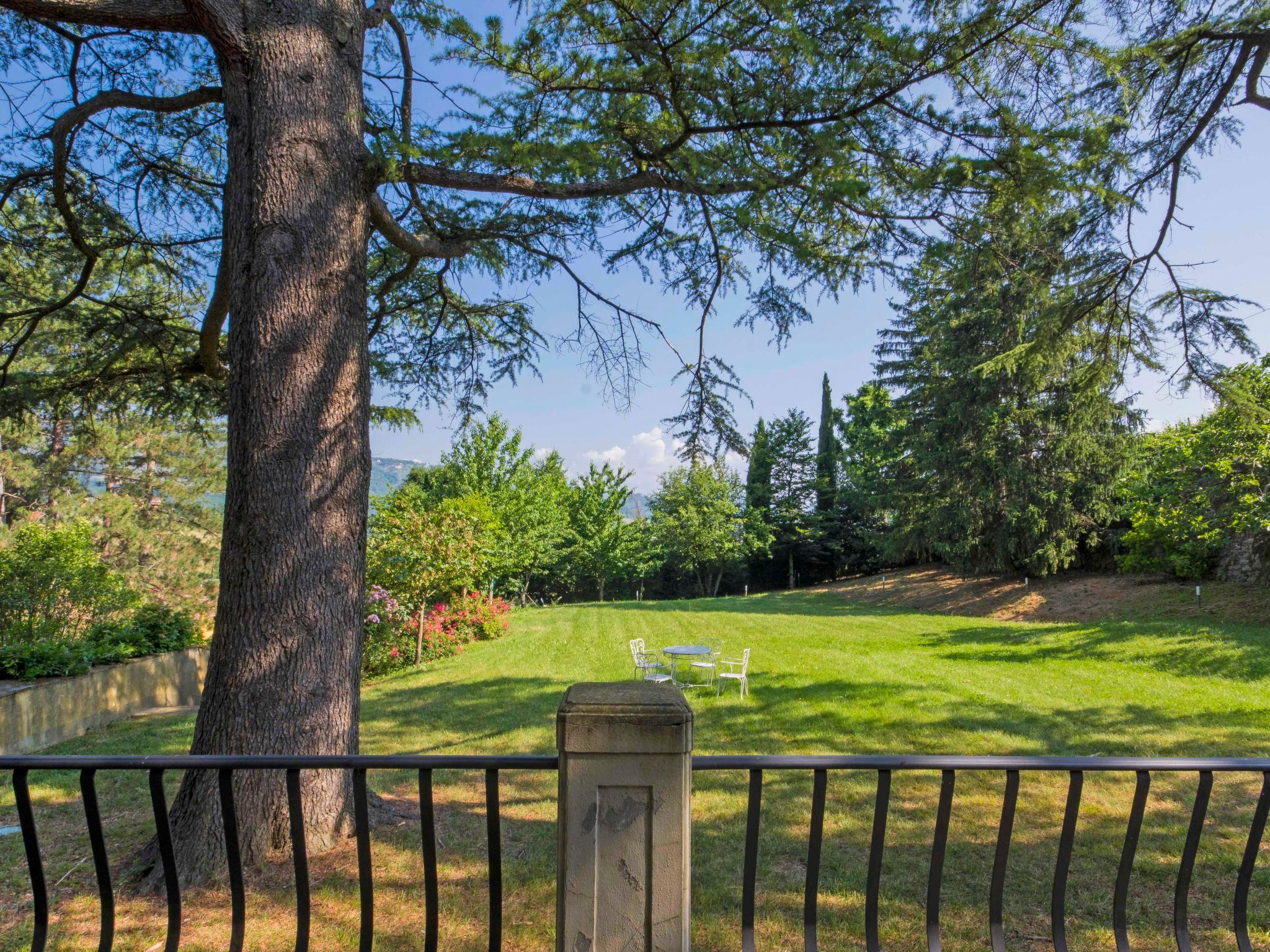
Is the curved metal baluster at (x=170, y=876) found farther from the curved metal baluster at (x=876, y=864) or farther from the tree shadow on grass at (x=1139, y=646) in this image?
the tree shadow on grass at (x=1139, y=646)

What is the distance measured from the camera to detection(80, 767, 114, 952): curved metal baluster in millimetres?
1942

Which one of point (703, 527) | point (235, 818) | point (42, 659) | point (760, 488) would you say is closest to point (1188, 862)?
point (235, 818)

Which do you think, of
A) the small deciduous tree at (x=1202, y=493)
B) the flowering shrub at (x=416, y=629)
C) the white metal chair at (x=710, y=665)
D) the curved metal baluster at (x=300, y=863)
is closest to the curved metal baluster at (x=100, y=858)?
the curved metal baluster at (x=300, y=863)

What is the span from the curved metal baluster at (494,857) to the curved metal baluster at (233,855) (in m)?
0.73

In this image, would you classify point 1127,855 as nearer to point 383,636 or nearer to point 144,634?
point 144,634

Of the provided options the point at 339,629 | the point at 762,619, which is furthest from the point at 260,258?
the point at 762,619

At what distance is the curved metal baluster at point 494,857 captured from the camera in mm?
1896

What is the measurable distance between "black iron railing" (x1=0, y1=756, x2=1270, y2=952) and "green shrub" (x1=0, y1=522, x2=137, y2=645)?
25.3ft

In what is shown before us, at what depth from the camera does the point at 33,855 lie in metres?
2.09

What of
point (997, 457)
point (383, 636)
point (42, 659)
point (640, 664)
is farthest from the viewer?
A: point (997, 457)

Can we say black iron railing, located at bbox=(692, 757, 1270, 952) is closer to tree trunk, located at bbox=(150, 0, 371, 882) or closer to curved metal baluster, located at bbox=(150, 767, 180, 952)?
curved metal baluster, located at bbox=(150, 767, 180, 952)

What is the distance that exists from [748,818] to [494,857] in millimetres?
779

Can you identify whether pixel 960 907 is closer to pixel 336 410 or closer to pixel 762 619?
pixel 336 410

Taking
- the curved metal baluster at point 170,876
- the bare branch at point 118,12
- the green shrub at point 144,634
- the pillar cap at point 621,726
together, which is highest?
the bare branch at point 118,12
